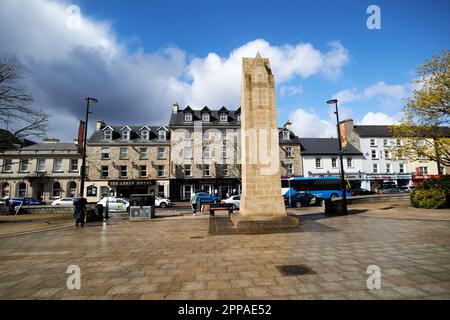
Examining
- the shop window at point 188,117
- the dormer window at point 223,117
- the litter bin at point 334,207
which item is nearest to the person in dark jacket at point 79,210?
the litter bin at point 334,207

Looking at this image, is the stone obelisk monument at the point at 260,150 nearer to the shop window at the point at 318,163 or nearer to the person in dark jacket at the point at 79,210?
the person in dark jacket at the point at 79,210

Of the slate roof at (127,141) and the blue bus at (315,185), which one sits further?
the slate roof at (127,141)

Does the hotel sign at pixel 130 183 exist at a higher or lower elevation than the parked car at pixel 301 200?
higher

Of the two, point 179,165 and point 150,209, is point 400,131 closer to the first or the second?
point 150,209

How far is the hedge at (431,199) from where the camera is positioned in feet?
50.4

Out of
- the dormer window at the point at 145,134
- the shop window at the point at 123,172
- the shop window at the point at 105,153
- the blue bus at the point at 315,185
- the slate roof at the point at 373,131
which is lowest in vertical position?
the blue bus at the point at 315,185

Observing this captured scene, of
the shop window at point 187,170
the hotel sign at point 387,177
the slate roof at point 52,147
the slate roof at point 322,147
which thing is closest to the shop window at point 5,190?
the slate roof at point 52,147

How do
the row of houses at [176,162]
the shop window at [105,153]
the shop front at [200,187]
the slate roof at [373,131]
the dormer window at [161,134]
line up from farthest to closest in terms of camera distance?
the slate roof at [373,131] → the dormer window at [161,134] → the shop window at [105,153] → the row of houses at [176,162] → the shop front at [200,187]

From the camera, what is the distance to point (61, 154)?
38312 mm

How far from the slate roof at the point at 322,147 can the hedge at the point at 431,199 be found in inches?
897

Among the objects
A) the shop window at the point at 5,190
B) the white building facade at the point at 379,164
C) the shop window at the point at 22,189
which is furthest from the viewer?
the white building facade at the point at 379,164

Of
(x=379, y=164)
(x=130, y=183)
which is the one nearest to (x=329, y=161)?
(x=379, y=164)

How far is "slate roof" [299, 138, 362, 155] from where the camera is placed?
39.4 meters
